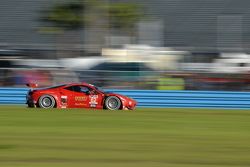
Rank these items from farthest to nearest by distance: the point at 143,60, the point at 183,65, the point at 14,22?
1. the point at 14,22
2. the point at 143,60
3. the point at 183,65

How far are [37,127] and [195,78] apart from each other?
10.0 m

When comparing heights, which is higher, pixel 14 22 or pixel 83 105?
pixel 14 22

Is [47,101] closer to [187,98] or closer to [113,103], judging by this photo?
[113,103]

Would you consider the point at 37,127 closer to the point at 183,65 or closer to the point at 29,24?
the point at 183,65

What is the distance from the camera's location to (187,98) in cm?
2073

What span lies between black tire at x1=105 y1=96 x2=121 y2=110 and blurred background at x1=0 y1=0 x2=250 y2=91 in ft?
7.23

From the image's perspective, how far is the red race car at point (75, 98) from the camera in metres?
18.0

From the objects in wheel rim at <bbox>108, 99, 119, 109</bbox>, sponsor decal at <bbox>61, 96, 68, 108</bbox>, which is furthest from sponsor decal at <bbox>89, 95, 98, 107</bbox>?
sponsor decal at <bbox>61, 96, 68, 108</bbox>

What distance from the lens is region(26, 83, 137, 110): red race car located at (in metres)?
18.0

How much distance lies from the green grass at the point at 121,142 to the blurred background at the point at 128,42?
726cm

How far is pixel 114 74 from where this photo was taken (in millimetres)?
20234

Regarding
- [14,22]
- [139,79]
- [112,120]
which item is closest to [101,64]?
[139,79]

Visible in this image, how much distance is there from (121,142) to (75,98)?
9.27 meters

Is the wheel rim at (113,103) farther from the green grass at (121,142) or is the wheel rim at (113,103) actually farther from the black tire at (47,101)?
the green grass at (121,142)
